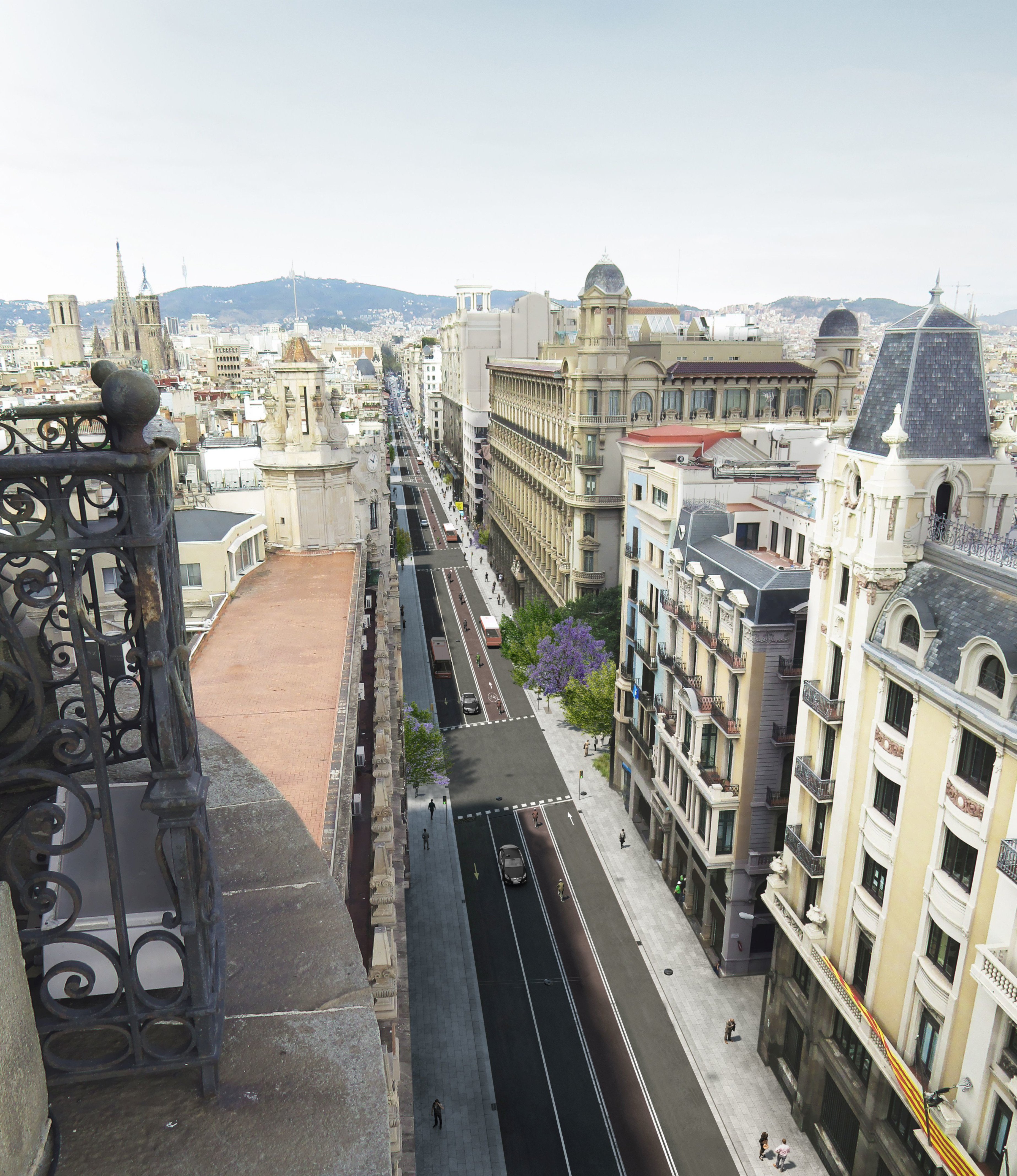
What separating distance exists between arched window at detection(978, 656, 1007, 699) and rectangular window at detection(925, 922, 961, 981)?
7.25 metres

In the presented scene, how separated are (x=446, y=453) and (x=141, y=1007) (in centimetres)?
19086

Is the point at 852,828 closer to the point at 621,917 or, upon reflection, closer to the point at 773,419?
the point at 621,917

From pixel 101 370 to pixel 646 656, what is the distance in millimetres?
47739

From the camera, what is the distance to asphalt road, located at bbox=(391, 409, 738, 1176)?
34.0 meters

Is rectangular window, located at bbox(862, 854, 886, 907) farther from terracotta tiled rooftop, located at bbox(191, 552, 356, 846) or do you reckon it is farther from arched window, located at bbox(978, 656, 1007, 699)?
terracotta tiled rooftop, located at bbox(191, 552, 356, 846)

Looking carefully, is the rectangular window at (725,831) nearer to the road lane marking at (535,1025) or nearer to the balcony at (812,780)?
the balcony at (812,780)

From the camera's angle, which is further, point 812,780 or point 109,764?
point 812,780

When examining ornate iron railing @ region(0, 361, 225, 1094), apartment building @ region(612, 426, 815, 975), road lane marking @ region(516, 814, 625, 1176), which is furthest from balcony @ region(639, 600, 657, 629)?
ornate iron railing @ region(0, 361, 225, 1094)

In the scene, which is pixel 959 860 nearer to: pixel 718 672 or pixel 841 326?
pixel 718 672

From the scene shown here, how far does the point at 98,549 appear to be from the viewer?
657cm

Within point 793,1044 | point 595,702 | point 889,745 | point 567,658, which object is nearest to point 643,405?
point 567,658

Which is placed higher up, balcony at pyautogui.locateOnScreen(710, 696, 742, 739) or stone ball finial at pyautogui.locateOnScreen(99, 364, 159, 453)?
stone ball finial at pyautogui.locateOnScreen(99, 364, 159, 453)

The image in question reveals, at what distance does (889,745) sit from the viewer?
93.4ft

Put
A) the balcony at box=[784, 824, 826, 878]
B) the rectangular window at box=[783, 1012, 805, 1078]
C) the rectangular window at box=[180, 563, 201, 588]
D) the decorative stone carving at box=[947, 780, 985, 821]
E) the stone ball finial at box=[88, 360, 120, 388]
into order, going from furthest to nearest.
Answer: the rectangular window at box=[180, 563, 201, 588] < the rectangular window at box=[783, 1012, 805, 1078] < the balcony at box=[784, 824, 826, 878] < the decorative stone carving at box=[947, 780, 985, 821] < the stone ball finial at box=[88, 360, 120, 388]
